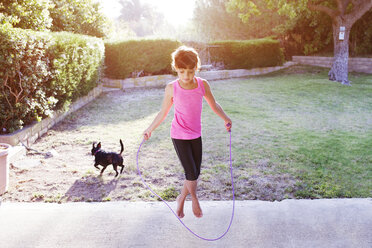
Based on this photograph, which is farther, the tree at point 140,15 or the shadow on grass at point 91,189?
the tree at point 140,15

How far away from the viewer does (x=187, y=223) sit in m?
2.90

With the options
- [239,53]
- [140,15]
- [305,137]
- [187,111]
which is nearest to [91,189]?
[187,111]

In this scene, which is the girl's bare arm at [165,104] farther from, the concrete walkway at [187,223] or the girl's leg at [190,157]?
the concrete walkway at [187,223]

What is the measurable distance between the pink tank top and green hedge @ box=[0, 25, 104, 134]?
129 inches

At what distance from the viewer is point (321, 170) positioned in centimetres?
431

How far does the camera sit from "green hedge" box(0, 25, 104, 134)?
192 inches

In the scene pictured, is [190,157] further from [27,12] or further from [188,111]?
[27,12]

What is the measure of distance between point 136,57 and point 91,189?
9.83 meters

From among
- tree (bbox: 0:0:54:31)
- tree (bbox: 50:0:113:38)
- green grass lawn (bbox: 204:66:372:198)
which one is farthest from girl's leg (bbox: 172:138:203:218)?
tree (bbox: 50:0:113:38)

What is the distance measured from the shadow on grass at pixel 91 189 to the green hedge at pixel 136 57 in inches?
361

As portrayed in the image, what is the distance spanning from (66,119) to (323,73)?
46.7 ft

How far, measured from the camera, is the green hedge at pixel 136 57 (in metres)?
12.7

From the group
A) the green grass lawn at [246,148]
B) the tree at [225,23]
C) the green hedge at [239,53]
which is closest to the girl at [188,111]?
the green grass lawn at [246,148]

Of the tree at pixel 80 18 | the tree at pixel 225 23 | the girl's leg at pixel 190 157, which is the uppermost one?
the tree at pixel 225 23
